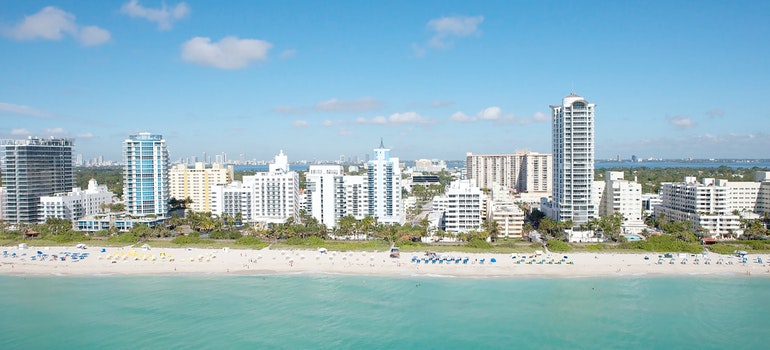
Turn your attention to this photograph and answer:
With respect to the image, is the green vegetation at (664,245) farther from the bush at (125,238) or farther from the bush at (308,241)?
the bush at (125,238)

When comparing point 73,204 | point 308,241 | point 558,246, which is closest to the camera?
point 558,246

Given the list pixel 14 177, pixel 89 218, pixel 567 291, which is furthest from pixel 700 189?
pixel 14 177

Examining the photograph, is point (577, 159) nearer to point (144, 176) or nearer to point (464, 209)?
point (464, 209)

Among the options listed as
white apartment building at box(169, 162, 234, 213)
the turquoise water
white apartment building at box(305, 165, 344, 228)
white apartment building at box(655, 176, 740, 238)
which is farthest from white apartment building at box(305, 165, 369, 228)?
white apartment building at box(655, 176, 740, 238)

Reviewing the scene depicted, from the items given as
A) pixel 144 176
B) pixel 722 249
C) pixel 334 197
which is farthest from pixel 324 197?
pixel 722 249

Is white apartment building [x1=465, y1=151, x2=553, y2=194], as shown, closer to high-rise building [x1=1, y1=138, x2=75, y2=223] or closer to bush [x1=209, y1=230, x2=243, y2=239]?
bush [x1=209, y1=230, x2=243, y2=239]

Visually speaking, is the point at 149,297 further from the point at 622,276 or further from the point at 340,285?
the point at 622,276
